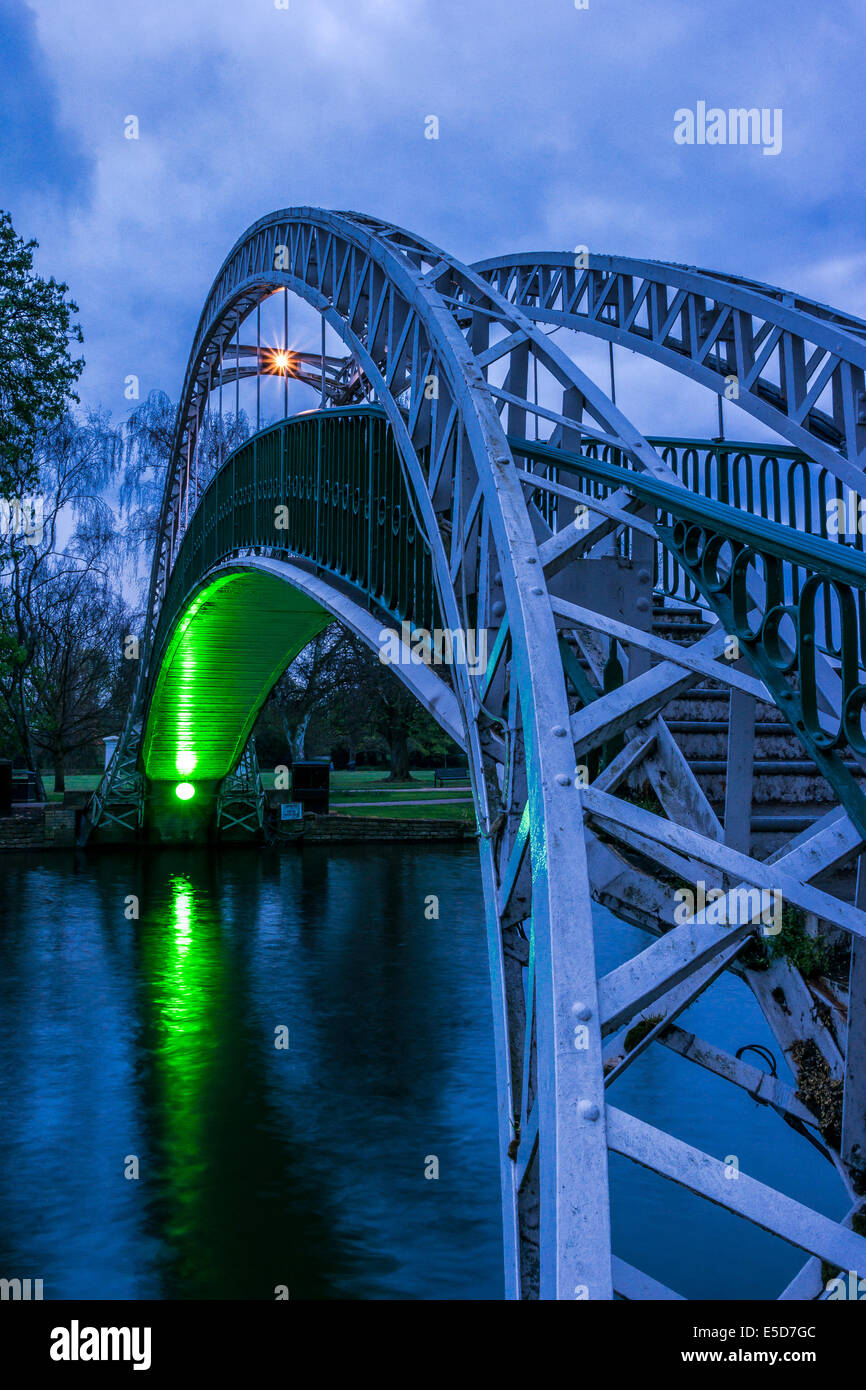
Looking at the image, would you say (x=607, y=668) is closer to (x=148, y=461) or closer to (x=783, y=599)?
(x=783, y=599)

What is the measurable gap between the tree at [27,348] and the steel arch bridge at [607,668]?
912cm

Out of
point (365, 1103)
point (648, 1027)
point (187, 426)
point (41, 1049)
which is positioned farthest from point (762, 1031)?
point (187, 426)

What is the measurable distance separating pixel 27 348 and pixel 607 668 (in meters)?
18.4

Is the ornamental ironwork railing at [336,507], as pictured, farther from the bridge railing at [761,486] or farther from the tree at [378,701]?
the tree at [378,701]

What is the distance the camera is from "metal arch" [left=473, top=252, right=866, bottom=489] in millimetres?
9289

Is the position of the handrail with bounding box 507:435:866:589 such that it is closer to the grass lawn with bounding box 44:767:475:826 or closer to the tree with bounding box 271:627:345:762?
the grass lawn with bounding box 44:767:475:826

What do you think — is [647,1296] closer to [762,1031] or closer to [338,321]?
[338,321]

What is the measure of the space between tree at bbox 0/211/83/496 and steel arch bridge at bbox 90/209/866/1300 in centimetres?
912

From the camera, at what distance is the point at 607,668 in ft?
21.9

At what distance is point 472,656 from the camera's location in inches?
276

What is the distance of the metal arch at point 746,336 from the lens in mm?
9289

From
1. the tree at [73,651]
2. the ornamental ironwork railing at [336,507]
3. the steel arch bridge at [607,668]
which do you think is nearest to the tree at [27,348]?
the ornamental ironwork railing at [336,507]

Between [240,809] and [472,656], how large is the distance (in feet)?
99.0
